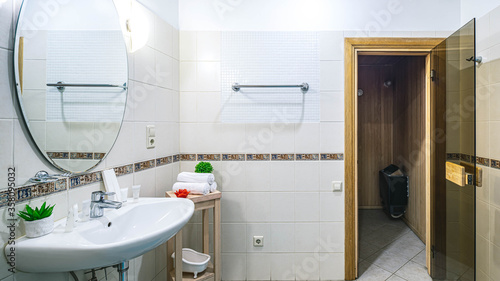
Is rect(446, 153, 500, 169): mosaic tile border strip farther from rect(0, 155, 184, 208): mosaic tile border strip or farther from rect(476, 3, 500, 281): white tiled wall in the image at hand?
rect(0, 155, 184, 208): mosaic tile border strip

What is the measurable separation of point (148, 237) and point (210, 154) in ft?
3.74

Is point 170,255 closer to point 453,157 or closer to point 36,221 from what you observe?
point 36,221

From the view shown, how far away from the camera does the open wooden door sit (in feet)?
4.95

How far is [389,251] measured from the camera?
8.08 feet

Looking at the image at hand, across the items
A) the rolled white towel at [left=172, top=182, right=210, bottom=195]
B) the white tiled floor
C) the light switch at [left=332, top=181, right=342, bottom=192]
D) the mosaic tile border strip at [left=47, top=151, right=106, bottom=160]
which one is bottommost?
the white tiled floor

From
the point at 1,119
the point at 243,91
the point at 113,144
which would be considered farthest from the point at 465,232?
the point at 1,119

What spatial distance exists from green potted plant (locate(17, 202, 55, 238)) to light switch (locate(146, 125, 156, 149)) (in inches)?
29.7

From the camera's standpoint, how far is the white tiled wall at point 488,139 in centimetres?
152

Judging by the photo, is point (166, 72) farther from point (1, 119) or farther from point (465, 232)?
point (465, 232)

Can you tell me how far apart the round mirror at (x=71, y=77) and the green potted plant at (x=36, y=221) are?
0.21 m

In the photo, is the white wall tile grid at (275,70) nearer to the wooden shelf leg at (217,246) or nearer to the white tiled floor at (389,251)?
the wooden shelf leg at (217,246)

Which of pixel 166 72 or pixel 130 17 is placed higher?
pixel 130 17

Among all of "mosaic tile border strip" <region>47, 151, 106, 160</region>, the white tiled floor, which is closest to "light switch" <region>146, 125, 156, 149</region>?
"mosaic tile border strip" <region>47, 151, 106, 160</region>

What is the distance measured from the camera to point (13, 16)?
833 mm
